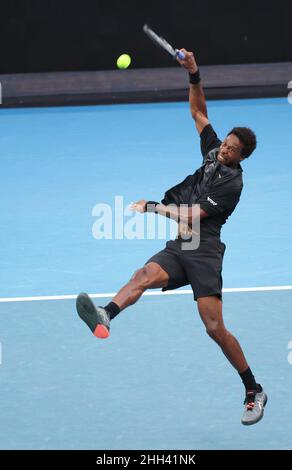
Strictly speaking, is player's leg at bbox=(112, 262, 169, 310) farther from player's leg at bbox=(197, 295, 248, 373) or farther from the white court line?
the white court line

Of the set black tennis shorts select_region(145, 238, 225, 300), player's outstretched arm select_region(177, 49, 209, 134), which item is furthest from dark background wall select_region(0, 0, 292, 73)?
black tennis shorts select_region(145, 238, 225, 300)

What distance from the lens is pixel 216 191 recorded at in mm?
7836

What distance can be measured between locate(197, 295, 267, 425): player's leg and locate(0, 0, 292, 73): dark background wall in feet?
37.6

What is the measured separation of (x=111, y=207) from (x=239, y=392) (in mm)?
5049

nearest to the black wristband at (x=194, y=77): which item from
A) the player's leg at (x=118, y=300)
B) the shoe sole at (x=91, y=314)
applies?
the player's leg at (x=118, y=300)

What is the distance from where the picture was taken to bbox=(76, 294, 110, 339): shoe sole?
24.3 feet

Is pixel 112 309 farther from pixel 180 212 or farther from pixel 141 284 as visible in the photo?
pixel 180 212

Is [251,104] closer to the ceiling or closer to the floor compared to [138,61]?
closer to the floor

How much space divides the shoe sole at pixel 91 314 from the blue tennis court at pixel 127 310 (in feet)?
2.47

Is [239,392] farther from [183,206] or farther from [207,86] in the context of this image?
[207,86]

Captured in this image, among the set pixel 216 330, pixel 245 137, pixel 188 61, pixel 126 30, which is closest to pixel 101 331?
pixel 216 330

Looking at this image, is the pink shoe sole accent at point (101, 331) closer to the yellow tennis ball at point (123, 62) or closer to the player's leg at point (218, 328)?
the player's leg at point (218, 328)

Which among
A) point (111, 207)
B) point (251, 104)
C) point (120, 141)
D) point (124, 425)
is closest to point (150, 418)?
point (124, 425)
